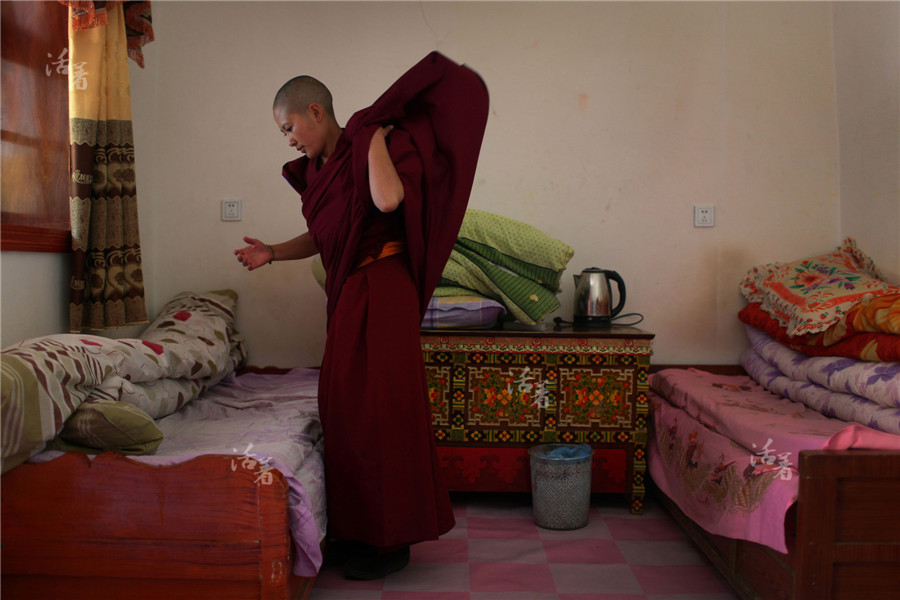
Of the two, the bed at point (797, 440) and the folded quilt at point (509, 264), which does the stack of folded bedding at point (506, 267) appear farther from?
the bed at point (797, 440)

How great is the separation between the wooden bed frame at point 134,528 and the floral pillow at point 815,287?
176 centimetres

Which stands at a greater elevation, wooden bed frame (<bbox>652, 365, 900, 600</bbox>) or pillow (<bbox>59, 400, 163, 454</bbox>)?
pillow (<bbox>59, 400, 163, 454</bbox>)

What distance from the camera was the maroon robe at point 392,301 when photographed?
1.80m

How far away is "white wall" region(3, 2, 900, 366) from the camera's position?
2.86 metres

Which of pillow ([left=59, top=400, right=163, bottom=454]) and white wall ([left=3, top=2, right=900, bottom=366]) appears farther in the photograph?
white wall ([left=3, top=2, right=900, bottom=366])

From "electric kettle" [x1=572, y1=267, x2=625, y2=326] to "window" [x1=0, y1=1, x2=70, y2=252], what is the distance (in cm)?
176

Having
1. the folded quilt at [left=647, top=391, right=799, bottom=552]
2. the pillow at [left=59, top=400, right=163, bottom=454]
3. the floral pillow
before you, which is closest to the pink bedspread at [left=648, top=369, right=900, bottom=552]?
the folded quilt at [left=647, top=391, right=799, bottom=552]

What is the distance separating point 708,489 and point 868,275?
1185 millimetres

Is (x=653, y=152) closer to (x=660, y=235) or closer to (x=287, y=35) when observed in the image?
(x=660, y=235)

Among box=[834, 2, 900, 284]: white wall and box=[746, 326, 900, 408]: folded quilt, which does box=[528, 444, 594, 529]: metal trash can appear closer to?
box=[746, 326, 900, 408]: folded quilt

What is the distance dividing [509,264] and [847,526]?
1452mm

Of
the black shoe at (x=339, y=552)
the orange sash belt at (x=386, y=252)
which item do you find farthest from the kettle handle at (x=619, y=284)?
the black shoe at (x=339, y=552)

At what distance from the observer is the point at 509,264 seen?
103 inches

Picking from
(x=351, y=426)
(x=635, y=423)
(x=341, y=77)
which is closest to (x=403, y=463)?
(x=351, y=426)
